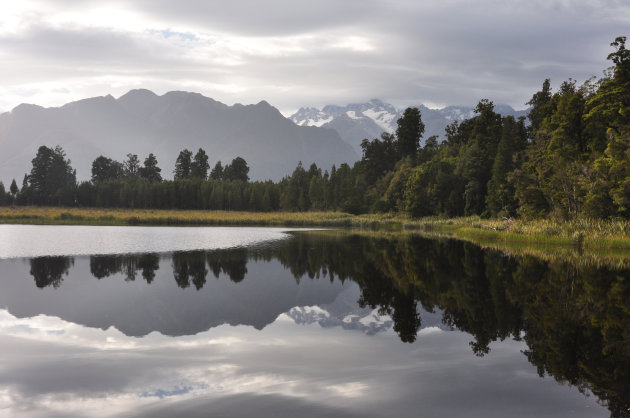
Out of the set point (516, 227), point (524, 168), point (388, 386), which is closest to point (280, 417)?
point (388, 386)

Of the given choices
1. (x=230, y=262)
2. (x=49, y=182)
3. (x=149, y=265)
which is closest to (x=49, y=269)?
(x=149, y=265)

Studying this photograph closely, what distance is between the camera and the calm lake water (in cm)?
916

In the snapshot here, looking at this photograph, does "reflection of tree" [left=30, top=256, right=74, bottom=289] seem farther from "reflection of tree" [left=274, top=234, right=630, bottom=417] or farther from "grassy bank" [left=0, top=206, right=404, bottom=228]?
"grassy bank" [left=0, top=206, right=404, bottom=228]

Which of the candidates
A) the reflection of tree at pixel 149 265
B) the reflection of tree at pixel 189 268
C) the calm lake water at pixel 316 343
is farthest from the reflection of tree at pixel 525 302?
the reflection of tree at pixel 149 265

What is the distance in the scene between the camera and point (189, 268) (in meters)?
29.8

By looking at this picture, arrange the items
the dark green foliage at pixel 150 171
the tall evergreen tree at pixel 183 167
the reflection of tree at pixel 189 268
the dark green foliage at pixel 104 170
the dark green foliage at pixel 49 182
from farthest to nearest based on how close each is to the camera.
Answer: the dark green foliage at pixel 104 170 < the dark green foliage at pixel 150 171 < the tall evergreen tree at pixel 183 167 < the dark green foliage at pixel 49 182 < the reflection of tree at pixel 189 268

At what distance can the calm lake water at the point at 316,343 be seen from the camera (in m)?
9.16

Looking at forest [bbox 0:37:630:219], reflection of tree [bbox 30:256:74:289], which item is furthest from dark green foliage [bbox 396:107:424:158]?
reflection of tree [bbox 30:256:74:289]

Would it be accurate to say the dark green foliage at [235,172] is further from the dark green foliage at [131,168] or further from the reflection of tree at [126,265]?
the reflection of tree at [126,265]

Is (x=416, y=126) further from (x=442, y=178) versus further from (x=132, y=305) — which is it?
(x=132, y=305)

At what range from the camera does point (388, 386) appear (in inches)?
395

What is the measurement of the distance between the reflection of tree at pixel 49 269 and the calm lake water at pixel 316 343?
0.20m

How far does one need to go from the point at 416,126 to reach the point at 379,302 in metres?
125

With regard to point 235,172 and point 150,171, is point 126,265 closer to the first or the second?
point 235,172
